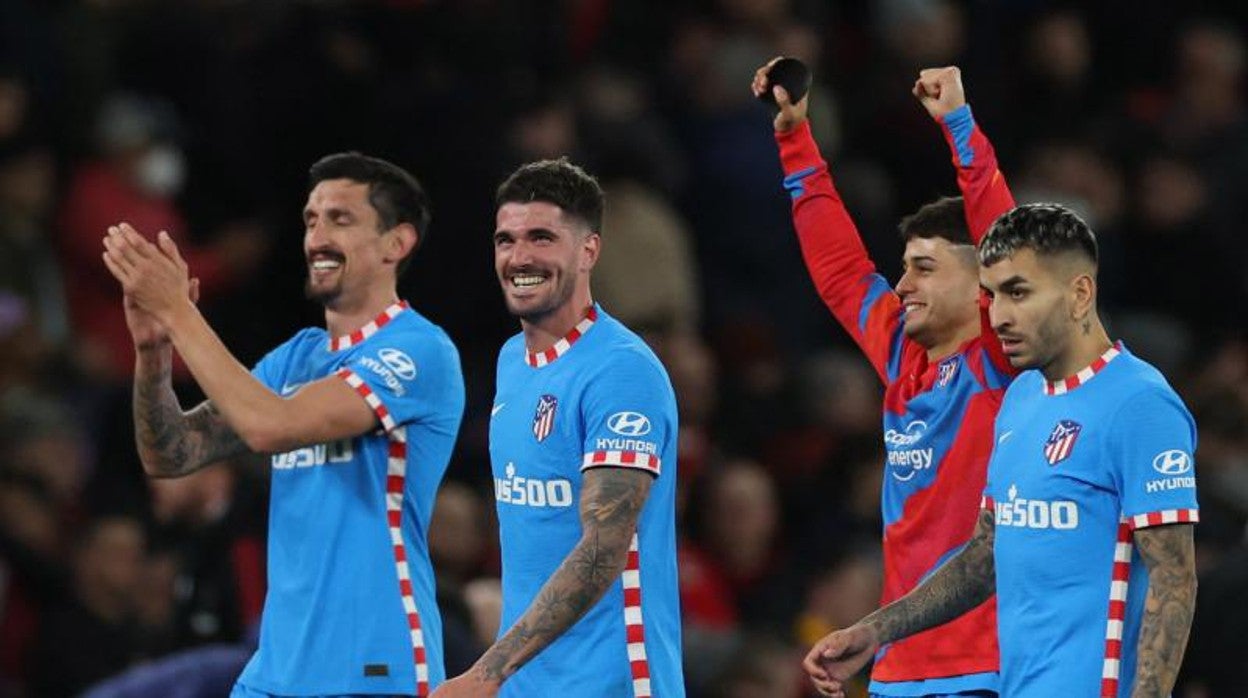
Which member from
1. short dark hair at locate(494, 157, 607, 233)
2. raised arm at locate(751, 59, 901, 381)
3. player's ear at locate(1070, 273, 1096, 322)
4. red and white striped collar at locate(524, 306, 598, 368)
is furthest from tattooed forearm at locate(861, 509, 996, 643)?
short dark hair at locate(494, 157, 607, 233)

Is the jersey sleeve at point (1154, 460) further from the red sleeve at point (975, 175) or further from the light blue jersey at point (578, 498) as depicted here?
the light blue jersey at point (578, 498)

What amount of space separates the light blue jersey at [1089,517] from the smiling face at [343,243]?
2.22 metres

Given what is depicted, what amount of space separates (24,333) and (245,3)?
214 cm

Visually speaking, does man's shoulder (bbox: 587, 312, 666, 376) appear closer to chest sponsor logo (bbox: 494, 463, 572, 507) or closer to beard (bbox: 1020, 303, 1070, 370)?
chest sponsor logo (bbox: 494, 463, 572, 507)

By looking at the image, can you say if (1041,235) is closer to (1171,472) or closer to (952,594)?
(1171,472)

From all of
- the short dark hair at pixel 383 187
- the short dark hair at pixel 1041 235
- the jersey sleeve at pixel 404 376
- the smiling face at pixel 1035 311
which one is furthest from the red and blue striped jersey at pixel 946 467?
the short dark hair at pixel 383 187

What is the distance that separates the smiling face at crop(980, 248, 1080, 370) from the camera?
6.80m

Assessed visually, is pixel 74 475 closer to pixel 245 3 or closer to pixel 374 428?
pixel 245 3

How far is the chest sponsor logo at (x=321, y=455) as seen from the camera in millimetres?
7801

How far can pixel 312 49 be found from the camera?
12.7 meters

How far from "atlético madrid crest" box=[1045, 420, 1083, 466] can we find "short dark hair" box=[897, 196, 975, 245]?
1.05 m

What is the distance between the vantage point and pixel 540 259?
24.3 feet

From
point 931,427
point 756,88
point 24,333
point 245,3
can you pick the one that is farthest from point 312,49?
point 931,427

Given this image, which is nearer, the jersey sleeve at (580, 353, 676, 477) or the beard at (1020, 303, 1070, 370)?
the beard at (1020, 303, 1070, 370)
